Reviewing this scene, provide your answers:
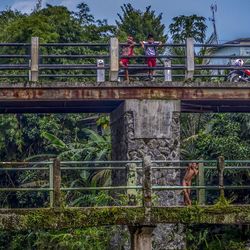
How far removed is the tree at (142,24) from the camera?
158 ft

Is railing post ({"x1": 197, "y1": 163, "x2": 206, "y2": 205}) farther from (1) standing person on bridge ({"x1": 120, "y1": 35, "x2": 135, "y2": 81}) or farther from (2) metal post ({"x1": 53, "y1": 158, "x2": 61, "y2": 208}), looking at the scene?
(1) standing person on bridge ({"x1": 120, "y1": 35, "x2": 135, "y2": 81})

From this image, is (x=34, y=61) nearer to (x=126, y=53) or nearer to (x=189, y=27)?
(x=126, y=53)

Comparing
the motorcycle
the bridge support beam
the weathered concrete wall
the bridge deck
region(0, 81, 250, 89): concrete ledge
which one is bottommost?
the bridge support beam

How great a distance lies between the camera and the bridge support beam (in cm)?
1508

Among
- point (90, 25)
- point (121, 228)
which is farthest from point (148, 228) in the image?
point (90, 25)

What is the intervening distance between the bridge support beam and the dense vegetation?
4.49 m

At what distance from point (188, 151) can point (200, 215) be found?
11.1 metres

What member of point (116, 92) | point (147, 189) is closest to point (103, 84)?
point (116, 92)

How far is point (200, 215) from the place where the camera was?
15.4m

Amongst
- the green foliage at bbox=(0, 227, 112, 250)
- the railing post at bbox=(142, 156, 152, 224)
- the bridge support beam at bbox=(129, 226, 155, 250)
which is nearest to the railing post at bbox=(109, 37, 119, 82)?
the green foliage at bbox=(0, 227, 112, 250)

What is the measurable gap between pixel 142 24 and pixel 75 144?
70.8 feet

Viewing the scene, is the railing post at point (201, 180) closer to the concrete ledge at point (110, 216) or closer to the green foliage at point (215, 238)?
the concrete ledge at point (110, 216)

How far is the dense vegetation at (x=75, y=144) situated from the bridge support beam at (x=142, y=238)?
4494 mm

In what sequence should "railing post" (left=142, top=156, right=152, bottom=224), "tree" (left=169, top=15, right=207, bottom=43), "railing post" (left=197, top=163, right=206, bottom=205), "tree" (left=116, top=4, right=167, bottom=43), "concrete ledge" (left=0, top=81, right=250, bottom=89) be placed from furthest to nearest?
"tree" (left=116, top=4, right=167, bottom=43) → "tree" (left=169, top=15, right=207, bottom=43) → "concrete ledge" (left=0, top=81, right=250, bottom=89) → "railing post" (left=197, top=163, right=206, bottom=205) → "railing post" (left=142, top=156, right=152, bottom=224)
